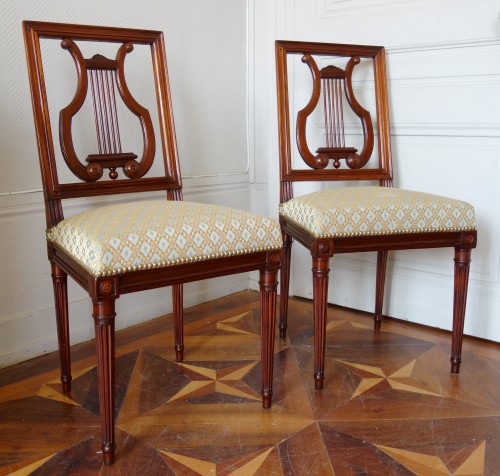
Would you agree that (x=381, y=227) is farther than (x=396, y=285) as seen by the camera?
No

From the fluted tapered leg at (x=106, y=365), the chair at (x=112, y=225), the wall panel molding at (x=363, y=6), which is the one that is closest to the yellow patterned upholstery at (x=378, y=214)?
the chair at (x=112, y=225)

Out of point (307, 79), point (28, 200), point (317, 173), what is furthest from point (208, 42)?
point (28, 200)

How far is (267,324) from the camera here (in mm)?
1515

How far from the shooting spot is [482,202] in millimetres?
2010

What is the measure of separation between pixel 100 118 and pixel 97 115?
17mm

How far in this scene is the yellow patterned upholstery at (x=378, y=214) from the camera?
5.19ft

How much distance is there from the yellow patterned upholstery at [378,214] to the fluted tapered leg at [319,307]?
0.30 ft

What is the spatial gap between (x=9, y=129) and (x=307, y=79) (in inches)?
45.2

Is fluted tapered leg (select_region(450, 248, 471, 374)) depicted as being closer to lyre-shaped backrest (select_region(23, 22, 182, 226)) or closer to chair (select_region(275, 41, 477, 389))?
chair (select_region(275, 41, 477, 389))

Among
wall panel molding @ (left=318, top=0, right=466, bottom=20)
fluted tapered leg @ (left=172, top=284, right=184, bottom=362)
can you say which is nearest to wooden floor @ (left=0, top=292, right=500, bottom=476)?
fluted tapered leg @ (left=172, top=284, right=184, bottom=362)

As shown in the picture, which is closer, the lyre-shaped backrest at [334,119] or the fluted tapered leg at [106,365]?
the fluted tapered leg at [106,365]

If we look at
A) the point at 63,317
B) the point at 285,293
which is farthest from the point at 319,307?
the point at 63,317

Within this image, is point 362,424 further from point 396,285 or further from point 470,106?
point 470,106

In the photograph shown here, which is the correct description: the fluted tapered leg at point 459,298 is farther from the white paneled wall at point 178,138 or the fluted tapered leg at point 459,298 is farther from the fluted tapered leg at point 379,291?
the white paneled wall at point 178,138
